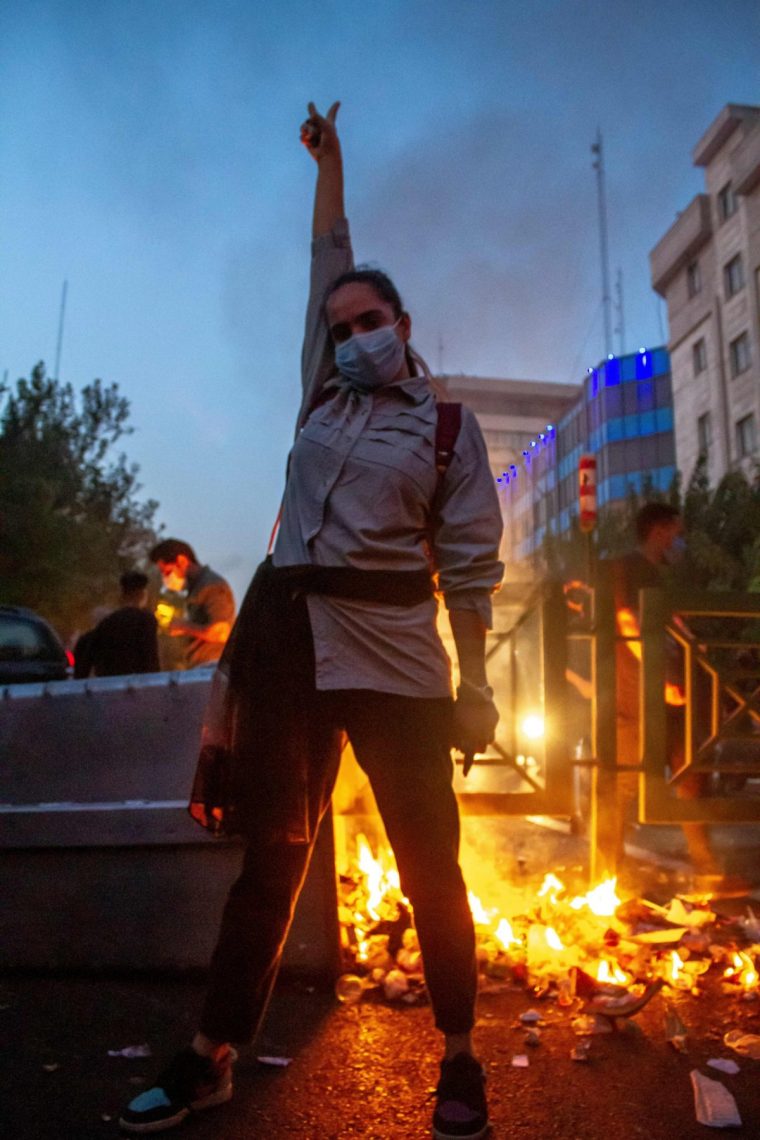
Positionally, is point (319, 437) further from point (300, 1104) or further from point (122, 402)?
point (122, 402)

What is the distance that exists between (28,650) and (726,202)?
125ft

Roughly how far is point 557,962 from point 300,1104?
1.32m

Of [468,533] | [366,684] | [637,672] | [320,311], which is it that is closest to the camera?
[366,684]

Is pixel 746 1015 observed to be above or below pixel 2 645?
below

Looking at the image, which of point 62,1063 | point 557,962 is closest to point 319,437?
point 62,1063

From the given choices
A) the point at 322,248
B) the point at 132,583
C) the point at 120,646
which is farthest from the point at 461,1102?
the point at 132,583

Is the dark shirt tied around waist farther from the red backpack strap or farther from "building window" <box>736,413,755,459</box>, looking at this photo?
"building window" <box>736,413,755,459</box>

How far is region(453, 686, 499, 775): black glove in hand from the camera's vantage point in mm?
2367

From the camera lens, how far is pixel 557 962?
3.42m

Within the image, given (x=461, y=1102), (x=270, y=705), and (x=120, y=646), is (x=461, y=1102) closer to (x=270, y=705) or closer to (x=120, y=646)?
(x=270, y=705)

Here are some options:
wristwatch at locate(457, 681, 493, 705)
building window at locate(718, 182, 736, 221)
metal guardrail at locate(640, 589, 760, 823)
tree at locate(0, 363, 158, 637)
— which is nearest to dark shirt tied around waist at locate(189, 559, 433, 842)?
wristwatch at locate(457, 681, 493, 705)

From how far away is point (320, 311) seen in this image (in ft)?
8.91

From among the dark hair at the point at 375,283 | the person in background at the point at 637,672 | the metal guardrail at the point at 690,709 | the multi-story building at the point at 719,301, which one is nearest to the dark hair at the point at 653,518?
the person in background at the point at 637,672

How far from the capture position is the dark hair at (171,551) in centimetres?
686
